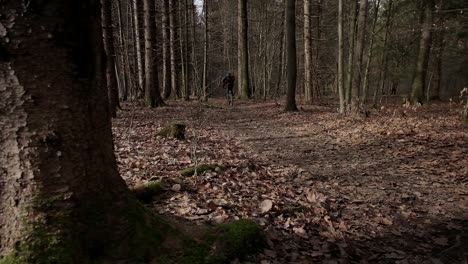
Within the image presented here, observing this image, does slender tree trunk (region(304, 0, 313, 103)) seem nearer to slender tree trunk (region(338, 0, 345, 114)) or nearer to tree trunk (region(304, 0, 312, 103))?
tree trunk (region(304, 0, 312, 103))

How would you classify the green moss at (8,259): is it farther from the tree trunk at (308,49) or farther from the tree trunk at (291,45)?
the tree trunk at (308,49)

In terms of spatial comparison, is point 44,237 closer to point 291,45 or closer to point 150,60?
point 150,60

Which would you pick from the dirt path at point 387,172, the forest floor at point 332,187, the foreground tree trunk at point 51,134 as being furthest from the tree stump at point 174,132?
the foreground tree trunk at point 51,134

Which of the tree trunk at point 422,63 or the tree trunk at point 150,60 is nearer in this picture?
the tree trunk at point 150,60

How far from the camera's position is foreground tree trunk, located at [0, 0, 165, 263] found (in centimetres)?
197

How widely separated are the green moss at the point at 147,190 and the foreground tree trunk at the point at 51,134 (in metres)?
1.42

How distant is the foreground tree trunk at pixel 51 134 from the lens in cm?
197

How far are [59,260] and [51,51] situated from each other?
128 cm

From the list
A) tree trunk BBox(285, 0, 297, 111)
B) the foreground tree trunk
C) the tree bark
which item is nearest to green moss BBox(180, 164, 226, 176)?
the foreground tree trunk

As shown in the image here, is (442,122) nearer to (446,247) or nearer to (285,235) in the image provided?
(446,247)

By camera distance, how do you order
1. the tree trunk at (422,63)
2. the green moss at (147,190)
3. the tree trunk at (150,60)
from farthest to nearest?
the tree trunk at (422,63), the tree trunk at (150,60), the green moss at (147,190)

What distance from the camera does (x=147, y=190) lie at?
385 cm

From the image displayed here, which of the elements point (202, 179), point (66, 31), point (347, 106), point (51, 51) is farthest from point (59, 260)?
point (347, 106)

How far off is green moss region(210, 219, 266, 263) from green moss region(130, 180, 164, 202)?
1178 millimetres
